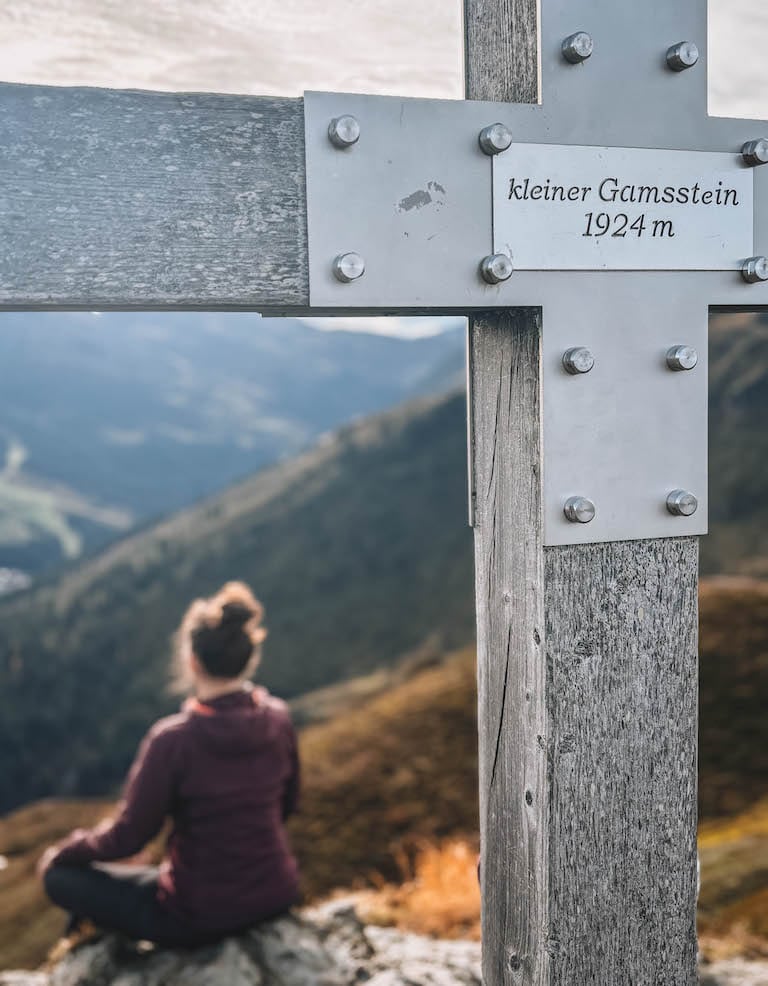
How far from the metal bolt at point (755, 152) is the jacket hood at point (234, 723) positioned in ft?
7.96

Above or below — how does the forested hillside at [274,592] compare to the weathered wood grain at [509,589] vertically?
below

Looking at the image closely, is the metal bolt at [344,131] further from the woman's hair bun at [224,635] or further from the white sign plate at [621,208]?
the woman's hair bun at [224,635]

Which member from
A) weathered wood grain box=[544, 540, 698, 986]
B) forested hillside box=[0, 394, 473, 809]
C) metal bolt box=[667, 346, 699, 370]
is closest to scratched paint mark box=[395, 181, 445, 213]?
metal bolt box=[667, 346, 699, 370]

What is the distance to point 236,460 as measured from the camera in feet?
632

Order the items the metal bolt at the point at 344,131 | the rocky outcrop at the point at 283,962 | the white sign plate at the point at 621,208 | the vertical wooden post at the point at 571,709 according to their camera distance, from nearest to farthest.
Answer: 1. the metal bolt at the point at 344,131
2. the white sign plate at the point at 621,208
3. the vertical wooden post at the point at 571,709
4. the rocky outcrop at the point at 283,962

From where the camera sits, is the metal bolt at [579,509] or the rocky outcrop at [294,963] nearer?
the metal bolt at [579,509]

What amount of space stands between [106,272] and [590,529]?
2.88ft

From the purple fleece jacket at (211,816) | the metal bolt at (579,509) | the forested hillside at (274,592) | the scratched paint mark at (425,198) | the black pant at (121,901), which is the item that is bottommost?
the forested hillside at (274,592)

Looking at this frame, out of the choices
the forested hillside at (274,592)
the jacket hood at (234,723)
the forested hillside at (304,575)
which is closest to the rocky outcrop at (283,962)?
the jacket hood at (234,723)

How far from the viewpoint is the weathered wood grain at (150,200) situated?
1.38 meters

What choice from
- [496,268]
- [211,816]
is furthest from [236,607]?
[496,268]

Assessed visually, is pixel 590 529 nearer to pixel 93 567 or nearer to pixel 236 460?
pixel 93 567

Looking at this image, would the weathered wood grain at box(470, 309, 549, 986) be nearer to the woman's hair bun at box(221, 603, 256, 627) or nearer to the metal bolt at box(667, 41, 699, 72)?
the metal bolt at box(667, 41, 699, 72)

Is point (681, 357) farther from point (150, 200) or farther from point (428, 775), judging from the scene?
point (428, 775)
